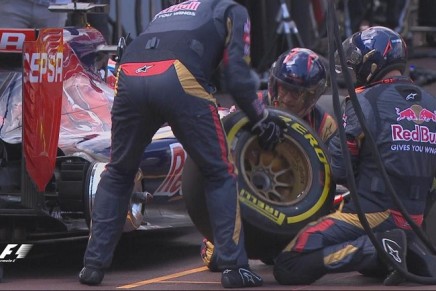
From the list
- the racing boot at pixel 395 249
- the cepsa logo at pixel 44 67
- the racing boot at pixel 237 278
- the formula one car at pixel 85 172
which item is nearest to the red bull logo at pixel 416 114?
the formula one car at pixel 85 172

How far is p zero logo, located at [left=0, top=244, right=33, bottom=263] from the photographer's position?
8.18 meters

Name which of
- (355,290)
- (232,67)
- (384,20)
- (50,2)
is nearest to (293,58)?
(232,67)

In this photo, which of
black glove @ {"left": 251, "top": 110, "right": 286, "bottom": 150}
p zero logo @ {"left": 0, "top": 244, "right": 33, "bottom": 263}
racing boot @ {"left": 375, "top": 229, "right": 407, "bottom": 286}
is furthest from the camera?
p zero logo @ {"left": 0, "top": 244, "right": 33, "bottom": 263}

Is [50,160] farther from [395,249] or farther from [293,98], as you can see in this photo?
[395,249]

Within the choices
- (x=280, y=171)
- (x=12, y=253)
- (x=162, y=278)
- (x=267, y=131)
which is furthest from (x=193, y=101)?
(x=12, y=253)

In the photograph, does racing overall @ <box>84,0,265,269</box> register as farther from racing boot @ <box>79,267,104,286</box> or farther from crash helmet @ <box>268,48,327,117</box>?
crash helmet @ <box>268,48,327,117</box>

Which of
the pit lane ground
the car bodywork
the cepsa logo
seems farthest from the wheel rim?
the cepsa logo

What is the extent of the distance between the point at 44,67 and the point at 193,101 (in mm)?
1060

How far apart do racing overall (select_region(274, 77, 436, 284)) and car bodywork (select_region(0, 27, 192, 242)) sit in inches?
43.8

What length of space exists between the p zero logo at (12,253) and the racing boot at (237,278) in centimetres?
171

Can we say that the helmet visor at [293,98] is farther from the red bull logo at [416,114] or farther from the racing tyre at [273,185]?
the red bull logo at [416,114]

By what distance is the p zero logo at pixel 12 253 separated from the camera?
818cm

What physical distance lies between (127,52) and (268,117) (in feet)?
2.74

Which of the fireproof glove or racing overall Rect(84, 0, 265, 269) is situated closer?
racing overall Rect(84, 0, 265, 269)
